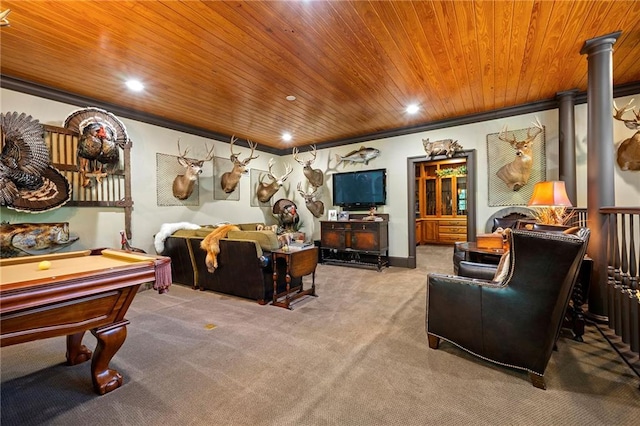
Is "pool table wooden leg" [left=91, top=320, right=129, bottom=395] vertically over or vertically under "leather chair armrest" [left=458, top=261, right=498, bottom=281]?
under

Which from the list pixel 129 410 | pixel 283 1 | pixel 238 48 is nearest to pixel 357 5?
pixel 283 1

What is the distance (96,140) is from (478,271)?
4.85 meters

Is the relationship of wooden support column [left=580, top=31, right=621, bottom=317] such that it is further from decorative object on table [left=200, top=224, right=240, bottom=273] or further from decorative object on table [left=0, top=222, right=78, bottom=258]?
decorative object on table [left=0, top=222, right=78, bottom=258]

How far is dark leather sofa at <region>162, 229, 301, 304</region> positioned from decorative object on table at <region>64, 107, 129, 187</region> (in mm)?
1390

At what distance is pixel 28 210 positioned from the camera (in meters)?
3.17

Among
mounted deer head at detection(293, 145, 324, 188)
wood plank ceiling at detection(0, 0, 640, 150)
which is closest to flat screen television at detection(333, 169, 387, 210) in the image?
mounted deer head at detection(293, 145, 324, 188)

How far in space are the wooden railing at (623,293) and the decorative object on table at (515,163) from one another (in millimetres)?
1875

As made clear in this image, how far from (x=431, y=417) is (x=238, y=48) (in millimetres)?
3373

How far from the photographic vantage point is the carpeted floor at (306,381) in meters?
1.54

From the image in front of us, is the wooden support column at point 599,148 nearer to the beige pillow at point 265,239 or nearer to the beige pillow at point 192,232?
the beige pillow at point 265,239

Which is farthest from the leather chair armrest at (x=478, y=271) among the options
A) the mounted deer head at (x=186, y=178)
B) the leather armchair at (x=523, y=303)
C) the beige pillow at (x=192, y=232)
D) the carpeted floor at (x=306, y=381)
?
the mounted deer head at (x=186, y=178)

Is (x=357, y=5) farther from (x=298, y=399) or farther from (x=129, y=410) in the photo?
(x=129, y=410)

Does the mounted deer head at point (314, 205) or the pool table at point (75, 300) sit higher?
the mounted deer head at point (314, 205)

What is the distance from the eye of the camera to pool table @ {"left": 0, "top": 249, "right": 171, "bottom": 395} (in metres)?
1.32
